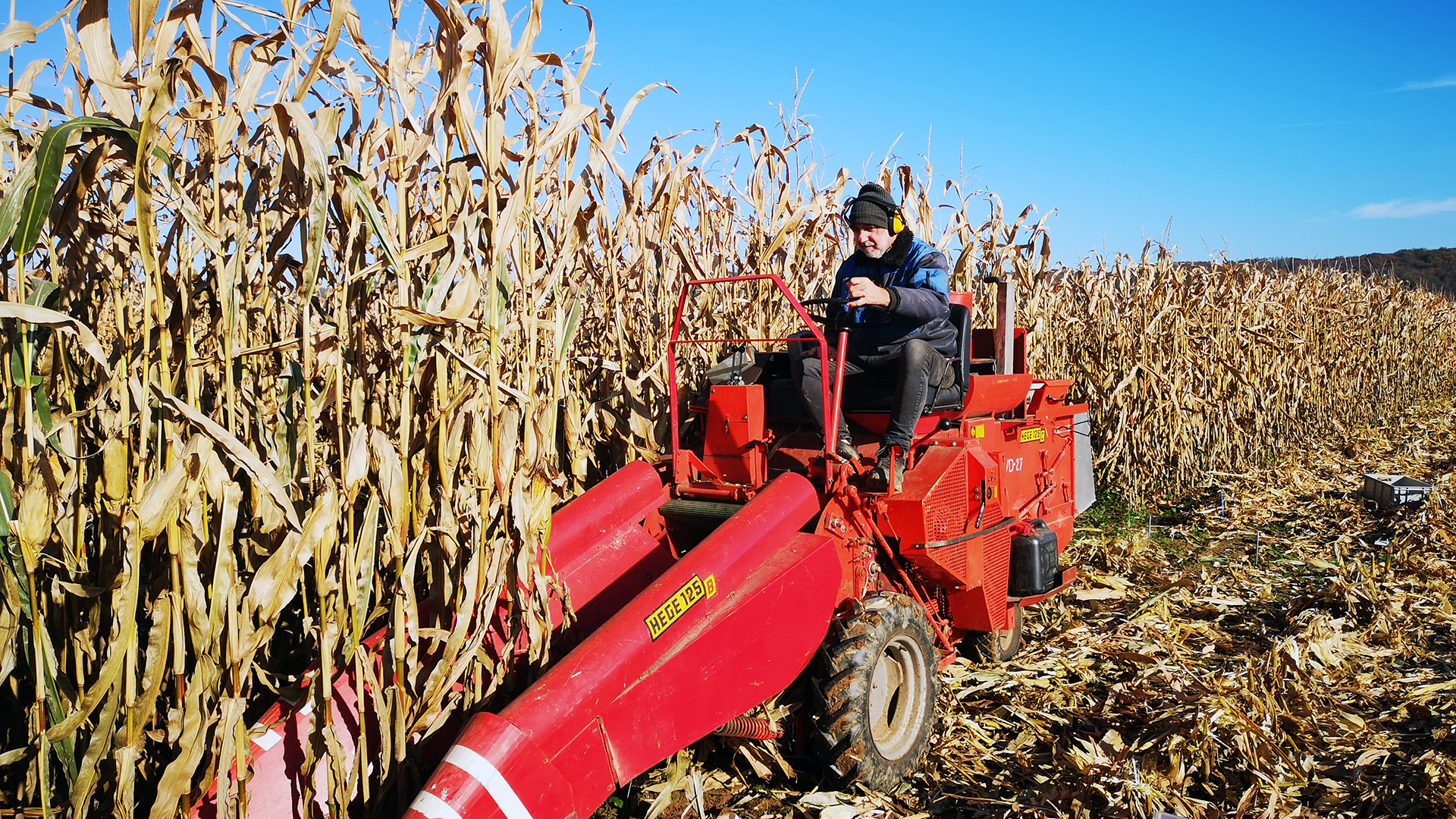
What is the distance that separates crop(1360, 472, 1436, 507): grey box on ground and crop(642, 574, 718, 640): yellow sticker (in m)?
7.02

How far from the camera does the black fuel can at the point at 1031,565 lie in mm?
4582

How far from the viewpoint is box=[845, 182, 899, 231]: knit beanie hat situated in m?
4.58

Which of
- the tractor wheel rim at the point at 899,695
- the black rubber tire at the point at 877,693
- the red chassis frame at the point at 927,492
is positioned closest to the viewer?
the black rubber tire at the point at 877,693

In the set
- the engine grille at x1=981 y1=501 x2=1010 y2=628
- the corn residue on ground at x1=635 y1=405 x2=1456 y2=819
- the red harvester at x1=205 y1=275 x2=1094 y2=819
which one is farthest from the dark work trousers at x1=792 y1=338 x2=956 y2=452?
the corn residue on ground at x1=635 y1=405 x2=1456 y2=819

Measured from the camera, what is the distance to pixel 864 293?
3926 millimetres

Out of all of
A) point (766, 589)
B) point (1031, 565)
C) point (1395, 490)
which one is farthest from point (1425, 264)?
point (766, 589)

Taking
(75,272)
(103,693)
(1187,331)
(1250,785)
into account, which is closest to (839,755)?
(1250,785)

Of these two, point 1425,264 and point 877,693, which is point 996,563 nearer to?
point 877,693

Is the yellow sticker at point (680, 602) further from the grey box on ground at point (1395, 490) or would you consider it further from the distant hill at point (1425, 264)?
the distant hill at point (1425, 264)

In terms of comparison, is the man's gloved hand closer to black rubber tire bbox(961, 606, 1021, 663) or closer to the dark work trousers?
the dark work trousers

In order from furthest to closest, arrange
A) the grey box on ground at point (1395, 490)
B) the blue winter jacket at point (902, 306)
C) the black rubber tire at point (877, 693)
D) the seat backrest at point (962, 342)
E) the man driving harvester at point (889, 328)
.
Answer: the grey box on ground at point (1395, 490), the seat backrest at point (962, 342), the blue winter jacket at point (902, 306), the man driving harvester at point (889, 328), the black rubber tire at point (877, 693)

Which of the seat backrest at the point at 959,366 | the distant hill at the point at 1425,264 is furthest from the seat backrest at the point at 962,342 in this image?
the distant hill at the point at 1425,264

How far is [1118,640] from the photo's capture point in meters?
4.95

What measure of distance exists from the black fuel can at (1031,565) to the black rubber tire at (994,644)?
22 cm
